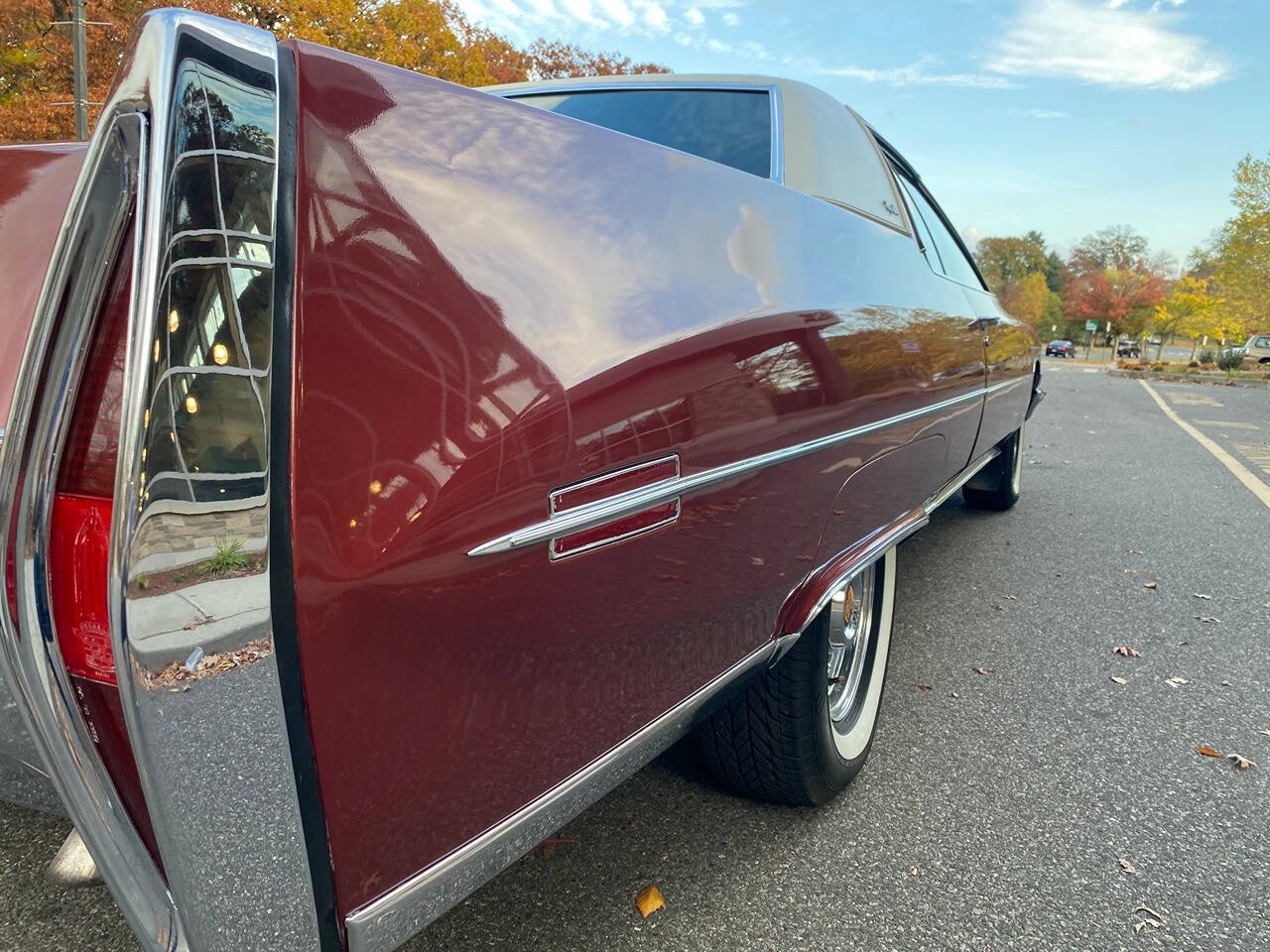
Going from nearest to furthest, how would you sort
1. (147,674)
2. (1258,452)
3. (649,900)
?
(147,674) < (649,900) < (1258,452)

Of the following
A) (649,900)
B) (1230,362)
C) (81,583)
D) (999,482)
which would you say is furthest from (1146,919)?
(1230,362)

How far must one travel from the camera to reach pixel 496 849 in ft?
3.41

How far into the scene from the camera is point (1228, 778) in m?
2.32

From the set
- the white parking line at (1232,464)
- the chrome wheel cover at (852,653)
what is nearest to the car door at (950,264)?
the chrome wheel cover at (852,653)

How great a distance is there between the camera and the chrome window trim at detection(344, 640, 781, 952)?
0.92m

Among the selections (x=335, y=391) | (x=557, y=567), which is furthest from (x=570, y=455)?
(x=335, y=391)

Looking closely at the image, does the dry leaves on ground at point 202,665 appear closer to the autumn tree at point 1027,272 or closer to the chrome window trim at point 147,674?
the chrome window trim at point 147,674

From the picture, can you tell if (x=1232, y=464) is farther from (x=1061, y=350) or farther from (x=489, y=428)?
(x=1061, y=350)

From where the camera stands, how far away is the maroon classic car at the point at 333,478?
78cm

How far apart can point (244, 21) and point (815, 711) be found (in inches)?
846

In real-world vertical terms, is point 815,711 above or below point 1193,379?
above

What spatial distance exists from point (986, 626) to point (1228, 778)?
1.12m

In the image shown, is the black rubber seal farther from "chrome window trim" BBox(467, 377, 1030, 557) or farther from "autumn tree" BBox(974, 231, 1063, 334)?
"autumn tree" BBox(974, 231, 1063, 334)

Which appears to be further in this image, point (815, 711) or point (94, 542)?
point (815, 711)
